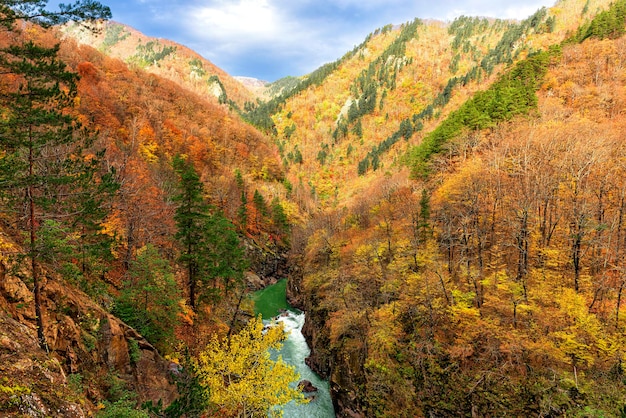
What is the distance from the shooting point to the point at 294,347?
3916cm

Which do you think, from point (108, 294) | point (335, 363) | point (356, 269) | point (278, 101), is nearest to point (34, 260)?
point (108, 294)

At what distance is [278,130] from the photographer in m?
160

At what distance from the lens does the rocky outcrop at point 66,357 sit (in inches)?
324

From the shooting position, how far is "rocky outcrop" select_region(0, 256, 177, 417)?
27.0ft

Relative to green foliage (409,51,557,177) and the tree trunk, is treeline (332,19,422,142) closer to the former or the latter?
green foliage (409,51,557,177)

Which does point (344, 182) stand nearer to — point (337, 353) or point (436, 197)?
point (436, 197)

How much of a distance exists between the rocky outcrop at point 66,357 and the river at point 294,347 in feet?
38.7

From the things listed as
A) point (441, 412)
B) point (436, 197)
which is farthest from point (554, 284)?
point (436, 197)

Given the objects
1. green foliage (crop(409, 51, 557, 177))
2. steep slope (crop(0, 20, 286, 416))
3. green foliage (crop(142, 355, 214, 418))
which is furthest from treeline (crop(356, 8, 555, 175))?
green foliage (crop(142, 355, 214, 418))

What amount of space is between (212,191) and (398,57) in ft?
435

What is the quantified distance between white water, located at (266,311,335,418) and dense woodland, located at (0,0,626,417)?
5.78ft

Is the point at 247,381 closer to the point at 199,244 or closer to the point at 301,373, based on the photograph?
the point at 199,244

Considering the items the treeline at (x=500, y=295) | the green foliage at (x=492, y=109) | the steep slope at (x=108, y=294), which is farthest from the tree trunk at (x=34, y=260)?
the green foliage at (x=492, y=109)

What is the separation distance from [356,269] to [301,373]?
486 inches
